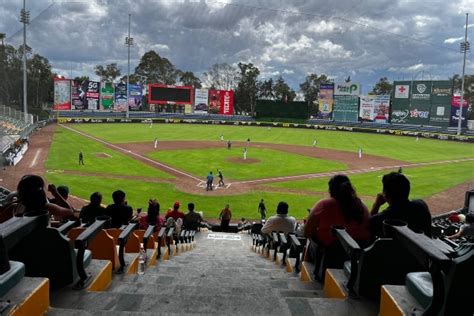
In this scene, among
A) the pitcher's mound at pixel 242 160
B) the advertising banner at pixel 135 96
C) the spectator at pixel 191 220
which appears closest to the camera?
the spectator at pixel 191 220

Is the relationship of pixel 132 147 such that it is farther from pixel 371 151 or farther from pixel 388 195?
pixel 388 195

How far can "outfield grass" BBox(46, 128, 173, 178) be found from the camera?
104ft

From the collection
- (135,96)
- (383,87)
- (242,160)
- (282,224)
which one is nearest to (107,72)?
(135,96)

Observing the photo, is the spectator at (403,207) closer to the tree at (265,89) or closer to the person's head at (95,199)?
the person's head at (95,199)

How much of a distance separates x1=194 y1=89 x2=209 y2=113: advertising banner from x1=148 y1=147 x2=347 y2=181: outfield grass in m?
52.4

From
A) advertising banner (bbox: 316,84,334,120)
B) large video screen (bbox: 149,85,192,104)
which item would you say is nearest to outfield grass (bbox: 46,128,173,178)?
large video screen (bbox: 149,85,192,104)

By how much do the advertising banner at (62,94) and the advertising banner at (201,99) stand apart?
26.4 m

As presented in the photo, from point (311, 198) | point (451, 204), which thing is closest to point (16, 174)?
point (311, 198)

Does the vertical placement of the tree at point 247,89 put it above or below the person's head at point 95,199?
above

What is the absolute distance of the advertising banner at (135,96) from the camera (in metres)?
94.5

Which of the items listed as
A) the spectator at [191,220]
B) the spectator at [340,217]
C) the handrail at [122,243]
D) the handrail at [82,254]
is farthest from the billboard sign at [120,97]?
the handrail at [82,254]

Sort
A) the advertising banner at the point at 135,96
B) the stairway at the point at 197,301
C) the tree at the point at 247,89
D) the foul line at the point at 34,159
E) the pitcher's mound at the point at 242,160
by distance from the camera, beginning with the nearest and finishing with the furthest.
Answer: the stairway at the point at 197,301 → the foul line at the point at 34,159 → the pitcher's mound at the point at 242,160 → the advertising banner at the point at 135,96 → the tree at the point at 247,89

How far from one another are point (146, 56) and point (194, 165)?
10071cm

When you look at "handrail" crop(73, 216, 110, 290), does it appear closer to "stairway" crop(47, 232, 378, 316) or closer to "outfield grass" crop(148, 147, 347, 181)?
"stairway" crop(47, 232, 378, 316)
